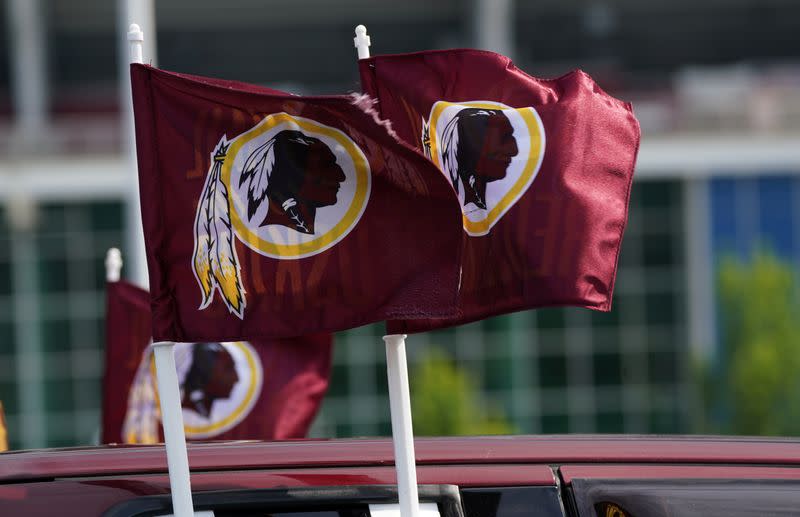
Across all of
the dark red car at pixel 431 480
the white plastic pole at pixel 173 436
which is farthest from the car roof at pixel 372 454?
the white plastic pole at pixel 173 436

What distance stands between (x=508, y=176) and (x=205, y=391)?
2.12 m

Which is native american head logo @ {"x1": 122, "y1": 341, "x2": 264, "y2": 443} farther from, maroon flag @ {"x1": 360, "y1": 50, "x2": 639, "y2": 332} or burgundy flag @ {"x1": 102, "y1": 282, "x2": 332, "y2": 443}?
maroon flag @ {"x1": 360, "y1": 50, "x2": 639, "y2": 332}

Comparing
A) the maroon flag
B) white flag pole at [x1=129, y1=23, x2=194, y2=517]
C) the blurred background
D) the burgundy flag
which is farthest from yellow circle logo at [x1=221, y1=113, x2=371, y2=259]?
the blurred background

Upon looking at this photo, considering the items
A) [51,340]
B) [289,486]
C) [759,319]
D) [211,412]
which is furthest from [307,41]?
[289,486]

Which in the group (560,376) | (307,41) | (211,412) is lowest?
(560,376)

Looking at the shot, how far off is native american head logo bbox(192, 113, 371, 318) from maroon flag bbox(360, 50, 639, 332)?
0.47 ft

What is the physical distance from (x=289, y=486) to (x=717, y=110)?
23956 millimetres

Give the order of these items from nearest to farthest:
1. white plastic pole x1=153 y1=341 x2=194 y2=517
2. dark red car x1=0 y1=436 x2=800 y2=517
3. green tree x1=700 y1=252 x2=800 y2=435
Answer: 1. white plastic pole x1=153 y1=341 x2=194 y2=517
2. dark red car x1=0 y1=436 x2=800 y2=517
3. green tree x1=700 y1=252 x2=800 y2=435

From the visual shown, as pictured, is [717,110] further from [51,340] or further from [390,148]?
[390,148]

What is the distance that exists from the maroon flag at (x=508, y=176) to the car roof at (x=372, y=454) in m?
0.23

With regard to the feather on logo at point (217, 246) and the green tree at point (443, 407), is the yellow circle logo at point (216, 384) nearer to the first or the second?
the feather on logo at point (217, 246)

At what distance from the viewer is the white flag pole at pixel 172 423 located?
212 cm

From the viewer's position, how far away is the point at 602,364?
25.9 meters

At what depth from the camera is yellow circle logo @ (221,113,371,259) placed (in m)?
2.32
